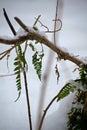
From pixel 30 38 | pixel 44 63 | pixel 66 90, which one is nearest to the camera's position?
pixel 30 38

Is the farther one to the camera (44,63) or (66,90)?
(44,63)

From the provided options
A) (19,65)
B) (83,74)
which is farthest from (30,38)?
(83,74)

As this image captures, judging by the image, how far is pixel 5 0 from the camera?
40.1 inches

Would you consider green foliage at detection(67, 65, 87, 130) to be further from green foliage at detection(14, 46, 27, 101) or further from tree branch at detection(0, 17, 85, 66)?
green foliage at detection(14, 46, 27, 101)

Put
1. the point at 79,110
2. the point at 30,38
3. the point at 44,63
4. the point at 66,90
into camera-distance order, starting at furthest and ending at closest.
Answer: the point at 44,63
the point at 79,110
the point at 66,90
the point at 30,38

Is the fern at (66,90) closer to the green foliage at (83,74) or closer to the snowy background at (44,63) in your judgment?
the green foliage at (83,74)

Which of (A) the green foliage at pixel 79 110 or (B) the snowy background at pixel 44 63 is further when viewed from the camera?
(B) the snowy background at pixel 44 63

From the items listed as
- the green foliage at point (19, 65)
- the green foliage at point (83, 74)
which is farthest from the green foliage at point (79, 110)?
the green foliage at point (19, 65)

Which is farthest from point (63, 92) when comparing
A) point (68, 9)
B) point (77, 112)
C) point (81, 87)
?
point (68, 9)

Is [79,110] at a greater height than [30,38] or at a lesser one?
lesser

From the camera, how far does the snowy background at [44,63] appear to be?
842 millimetres

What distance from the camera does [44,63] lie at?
0.92m

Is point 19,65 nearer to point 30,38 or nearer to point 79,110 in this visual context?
point 30,38

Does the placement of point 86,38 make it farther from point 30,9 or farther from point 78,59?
point 78,59
